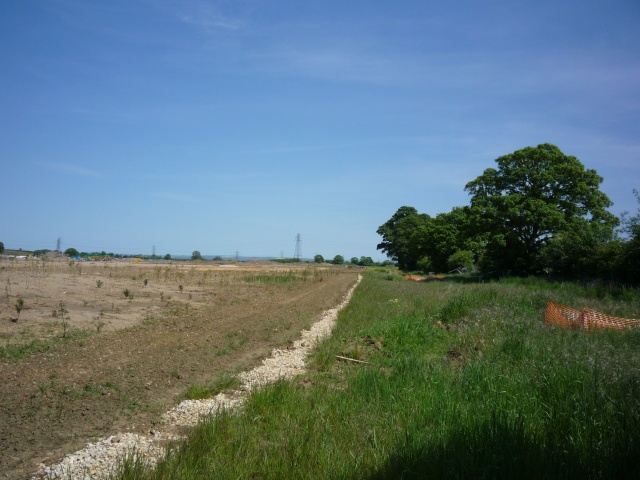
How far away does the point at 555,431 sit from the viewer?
5.16 metres

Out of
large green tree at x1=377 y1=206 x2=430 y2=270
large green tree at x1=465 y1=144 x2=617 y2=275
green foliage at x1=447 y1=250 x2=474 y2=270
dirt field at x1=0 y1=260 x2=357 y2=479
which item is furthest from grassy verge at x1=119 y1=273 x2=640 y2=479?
large green tree at x1=377 y1=206 x2=430 y2=270

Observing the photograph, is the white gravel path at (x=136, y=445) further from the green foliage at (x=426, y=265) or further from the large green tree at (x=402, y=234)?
the large green tree at (x=402, y=234)

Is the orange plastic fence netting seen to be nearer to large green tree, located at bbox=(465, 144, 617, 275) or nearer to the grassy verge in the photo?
the grassy verge

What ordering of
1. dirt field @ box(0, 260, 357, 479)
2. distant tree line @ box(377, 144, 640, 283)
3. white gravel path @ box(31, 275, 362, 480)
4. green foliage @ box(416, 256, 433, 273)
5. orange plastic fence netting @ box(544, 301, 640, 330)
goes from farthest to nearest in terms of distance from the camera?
green foliage @ box(416, 256, 433, 273), distant tree line @ box(377, 144, 640, 283), orange plastic fence netting @ box(544, 301, 640, 330), dirt field @ box(0, 260, 357, 479), white gravel path @ box(31, 275, 362, 480)

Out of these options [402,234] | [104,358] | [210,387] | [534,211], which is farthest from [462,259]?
[210,387]

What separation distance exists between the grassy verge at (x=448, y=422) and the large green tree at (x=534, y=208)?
29.3 meters

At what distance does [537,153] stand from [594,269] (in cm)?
1506

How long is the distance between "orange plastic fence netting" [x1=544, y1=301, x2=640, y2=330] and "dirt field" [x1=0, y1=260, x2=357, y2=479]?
289 inches

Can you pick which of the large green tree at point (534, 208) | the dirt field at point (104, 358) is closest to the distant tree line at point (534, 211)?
the large green tree at point (534, 208)

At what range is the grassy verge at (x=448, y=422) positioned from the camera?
455 cm

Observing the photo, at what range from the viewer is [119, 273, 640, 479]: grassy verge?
455 cm

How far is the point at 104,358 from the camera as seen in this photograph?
32.1ft

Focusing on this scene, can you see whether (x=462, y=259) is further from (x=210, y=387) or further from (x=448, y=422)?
(x=448, y=422)

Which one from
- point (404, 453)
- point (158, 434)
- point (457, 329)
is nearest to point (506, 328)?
point (457, 329)
